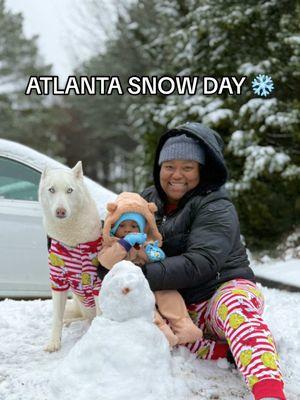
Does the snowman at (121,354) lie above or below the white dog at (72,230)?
below

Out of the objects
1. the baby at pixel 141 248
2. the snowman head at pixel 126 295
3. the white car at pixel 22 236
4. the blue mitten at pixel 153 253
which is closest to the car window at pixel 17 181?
the white car at pixel 22 236

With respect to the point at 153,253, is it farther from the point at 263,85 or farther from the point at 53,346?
the point at 263,85

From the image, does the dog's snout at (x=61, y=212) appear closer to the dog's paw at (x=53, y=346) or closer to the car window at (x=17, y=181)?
the dog's paw at (x=53, y=346)

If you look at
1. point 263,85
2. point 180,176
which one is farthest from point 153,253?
A: point 263,85

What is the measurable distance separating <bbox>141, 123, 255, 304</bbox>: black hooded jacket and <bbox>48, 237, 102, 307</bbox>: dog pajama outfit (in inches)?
16.9

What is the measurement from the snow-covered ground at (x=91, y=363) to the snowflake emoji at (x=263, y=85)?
5.71m

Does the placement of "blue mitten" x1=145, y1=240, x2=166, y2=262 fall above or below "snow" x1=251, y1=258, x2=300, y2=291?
above

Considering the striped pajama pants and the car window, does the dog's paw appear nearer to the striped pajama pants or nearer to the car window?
the striped pajama pants

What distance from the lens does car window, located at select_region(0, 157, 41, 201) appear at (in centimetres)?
504

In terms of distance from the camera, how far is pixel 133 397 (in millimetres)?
2207

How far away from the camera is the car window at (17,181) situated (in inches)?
199

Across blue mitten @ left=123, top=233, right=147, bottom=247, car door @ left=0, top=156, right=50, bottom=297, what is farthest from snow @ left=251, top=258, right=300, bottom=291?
blue mitten @ left=123, top=233, right=147, bottom=247

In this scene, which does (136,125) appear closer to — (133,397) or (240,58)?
(240,58)

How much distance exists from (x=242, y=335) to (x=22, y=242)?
10.2 feet
